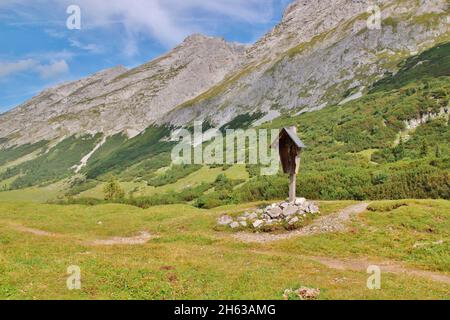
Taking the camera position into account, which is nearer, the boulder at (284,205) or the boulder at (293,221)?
the boulder at (293,221)

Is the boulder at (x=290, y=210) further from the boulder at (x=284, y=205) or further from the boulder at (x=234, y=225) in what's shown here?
the boulder at (x=234, y=225)

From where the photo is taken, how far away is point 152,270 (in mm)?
22438

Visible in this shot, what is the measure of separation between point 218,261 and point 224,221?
1629 cm

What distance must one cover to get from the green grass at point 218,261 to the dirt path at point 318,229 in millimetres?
1347

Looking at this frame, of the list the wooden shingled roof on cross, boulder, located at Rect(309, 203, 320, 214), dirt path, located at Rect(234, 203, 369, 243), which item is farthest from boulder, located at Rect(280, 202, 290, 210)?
the wooden shingled roof on cross

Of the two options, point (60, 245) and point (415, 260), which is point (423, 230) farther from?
point (60, 245)

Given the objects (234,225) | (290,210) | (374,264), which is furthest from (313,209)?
(374,264)

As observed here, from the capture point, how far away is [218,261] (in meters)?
26.5

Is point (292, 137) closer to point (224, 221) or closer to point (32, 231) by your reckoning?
point (224, 221)

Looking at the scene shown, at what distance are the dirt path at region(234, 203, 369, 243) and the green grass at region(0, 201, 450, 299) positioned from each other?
1.35 metres

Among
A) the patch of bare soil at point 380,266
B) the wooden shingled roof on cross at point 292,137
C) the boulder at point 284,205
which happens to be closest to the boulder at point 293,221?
the boulder at point 284,205

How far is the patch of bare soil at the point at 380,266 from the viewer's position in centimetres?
2388

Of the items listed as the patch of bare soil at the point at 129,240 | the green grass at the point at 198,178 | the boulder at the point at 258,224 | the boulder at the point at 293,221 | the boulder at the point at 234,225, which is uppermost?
the green grass at the point at 198,178

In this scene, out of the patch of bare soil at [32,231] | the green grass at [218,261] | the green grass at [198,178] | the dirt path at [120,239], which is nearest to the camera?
the green grass at [218,261]
